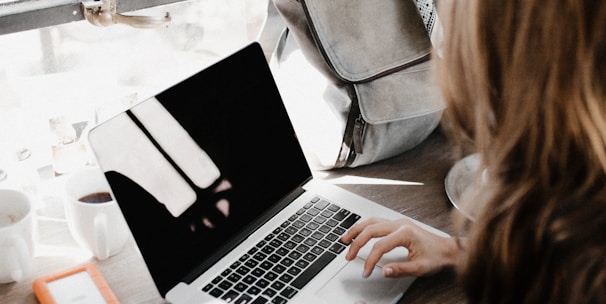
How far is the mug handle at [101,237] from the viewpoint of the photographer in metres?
0.97

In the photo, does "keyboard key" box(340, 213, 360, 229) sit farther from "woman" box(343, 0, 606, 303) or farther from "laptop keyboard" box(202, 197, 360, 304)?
"woman" box(343, 0, 606, 303)

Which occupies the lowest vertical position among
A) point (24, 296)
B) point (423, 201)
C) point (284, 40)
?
point (423, 201)

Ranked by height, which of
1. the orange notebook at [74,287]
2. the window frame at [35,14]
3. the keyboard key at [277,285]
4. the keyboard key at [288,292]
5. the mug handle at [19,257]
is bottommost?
the keyboard key at [288,292]

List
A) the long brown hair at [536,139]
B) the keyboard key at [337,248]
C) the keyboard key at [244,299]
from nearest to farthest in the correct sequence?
the long brown hair at [536,139] → the keyboard key at [244,299] → the keyboard key at [337,248]

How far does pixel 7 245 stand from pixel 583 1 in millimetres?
756

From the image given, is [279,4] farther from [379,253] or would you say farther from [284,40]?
[379,253]

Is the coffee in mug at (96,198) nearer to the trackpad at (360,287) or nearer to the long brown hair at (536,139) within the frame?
the trackpad at (360,287)

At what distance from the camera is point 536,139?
0.65m

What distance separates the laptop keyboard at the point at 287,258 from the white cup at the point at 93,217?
17cm

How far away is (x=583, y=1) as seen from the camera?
1.89 ft

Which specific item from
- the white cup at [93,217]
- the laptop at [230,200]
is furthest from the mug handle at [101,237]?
the laptop at [230,200]

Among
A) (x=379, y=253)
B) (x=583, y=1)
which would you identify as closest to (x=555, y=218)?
(x=583, y=1)

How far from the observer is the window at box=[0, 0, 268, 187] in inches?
44.9

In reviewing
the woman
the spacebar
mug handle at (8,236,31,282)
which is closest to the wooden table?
mug handle at (8,236,31,282)
